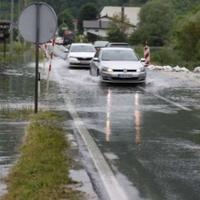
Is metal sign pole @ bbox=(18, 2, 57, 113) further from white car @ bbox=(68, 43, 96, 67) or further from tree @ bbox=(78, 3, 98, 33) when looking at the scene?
tree @ bbox=(78, 3, 98, 33)

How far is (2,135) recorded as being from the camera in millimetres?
12141

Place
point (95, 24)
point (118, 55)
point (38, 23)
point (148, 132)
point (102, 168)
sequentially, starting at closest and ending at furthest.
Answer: point (102, 168), point (148, 132), point (38, 23), point (118, 55), point (95, 24)

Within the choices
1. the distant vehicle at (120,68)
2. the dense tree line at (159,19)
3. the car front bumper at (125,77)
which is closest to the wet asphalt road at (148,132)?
the car front bumper at (125,77)

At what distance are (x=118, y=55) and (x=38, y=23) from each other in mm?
12936

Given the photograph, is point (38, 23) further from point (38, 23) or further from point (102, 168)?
point (102, 168)

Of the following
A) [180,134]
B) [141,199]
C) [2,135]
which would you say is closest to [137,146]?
[180,134]

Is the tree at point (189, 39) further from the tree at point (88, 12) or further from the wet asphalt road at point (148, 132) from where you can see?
the tree at point (88, 12)

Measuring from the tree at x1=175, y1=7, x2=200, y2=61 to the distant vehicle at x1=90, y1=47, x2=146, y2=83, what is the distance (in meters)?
20.2

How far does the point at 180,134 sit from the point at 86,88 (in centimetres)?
1072

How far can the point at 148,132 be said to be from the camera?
13086mm

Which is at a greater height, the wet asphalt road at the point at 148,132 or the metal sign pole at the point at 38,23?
the metal sign pole at the point at 38,23

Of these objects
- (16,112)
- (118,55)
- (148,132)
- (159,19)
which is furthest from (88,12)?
(148,132)

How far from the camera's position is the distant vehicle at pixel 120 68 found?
24922 millimetres

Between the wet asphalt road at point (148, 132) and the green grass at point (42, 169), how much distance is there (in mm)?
715
